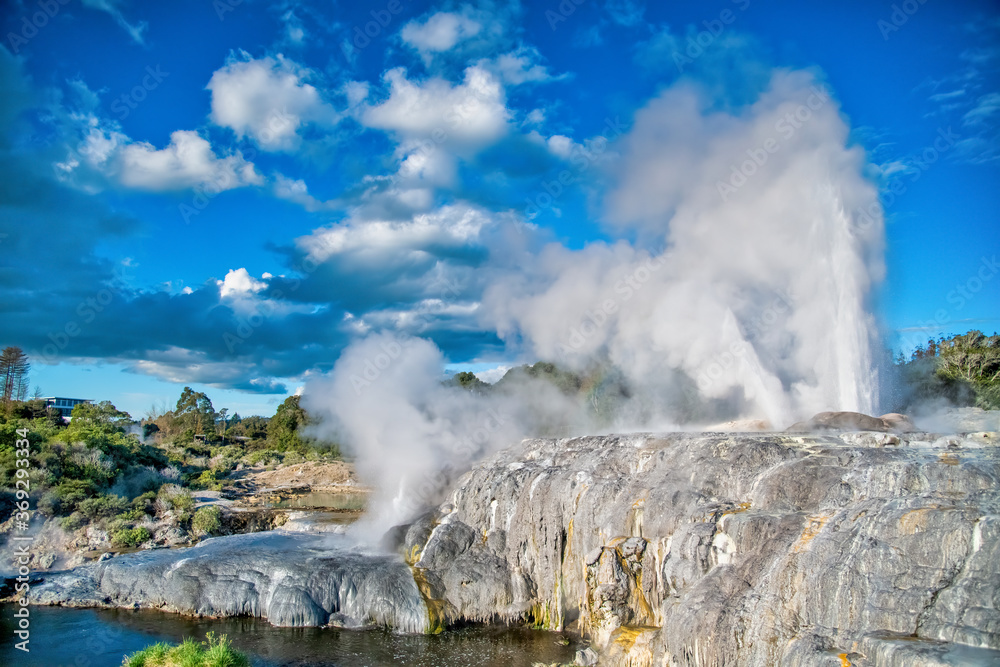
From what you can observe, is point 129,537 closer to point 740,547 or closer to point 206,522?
point 206,522

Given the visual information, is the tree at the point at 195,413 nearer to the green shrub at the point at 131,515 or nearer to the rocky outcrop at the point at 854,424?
the green shrub at the point at 131,515

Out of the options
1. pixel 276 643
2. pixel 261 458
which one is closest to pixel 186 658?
pixel 276 643

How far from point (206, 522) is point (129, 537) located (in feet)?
10.9

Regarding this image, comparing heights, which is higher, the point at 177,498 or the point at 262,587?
the point at 177,498

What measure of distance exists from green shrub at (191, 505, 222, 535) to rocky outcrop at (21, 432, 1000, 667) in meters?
5.97

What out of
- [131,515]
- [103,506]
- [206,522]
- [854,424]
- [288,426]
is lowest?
[206,522]

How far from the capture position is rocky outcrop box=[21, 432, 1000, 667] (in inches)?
325

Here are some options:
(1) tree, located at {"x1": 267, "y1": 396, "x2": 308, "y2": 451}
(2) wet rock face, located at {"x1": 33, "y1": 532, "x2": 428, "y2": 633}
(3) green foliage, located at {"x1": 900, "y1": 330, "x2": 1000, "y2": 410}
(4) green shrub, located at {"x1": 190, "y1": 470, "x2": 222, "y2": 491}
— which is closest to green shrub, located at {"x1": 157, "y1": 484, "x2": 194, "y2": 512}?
(2) wet rock face, located at {"x1": 33, "y1": 532, "x2": 428, "y2": 633}

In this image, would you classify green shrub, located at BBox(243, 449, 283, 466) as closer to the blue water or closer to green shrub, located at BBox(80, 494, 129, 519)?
green shrub, located at BBox(80, 494, 129, 519)

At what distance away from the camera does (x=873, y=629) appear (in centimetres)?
816

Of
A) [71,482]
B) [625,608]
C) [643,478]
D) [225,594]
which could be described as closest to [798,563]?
[625,608]

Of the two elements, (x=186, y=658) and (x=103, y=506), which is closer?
(x=186, y=658)

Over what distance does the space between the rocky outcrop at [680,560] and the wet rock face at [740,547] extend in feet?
0.10

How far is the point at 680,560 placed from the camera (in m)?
12.1
